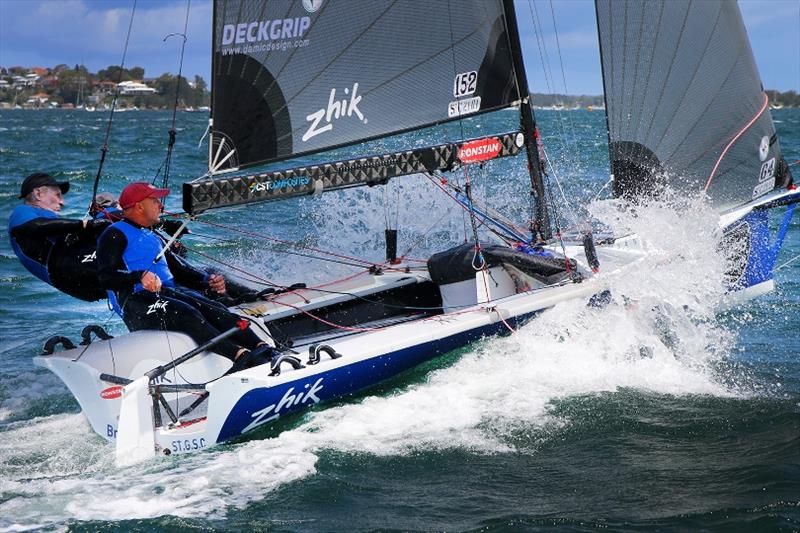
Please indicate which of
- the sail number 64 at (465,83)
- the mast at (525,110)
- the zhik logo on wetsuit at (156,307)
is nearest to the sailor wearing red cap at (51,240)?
the zhik logo on wetsuit at (156,307)

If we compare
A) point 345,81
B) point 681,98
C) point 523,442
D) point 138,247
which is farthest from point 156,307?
point 681,98

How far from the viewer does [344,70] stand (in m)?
5.41

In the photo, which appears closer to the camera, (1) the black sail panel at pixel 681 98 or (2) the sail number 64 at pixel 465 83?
(2) the sail number 64 at pixel 465 83

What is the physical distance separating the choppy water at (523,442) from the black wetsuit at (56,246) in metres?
0.76

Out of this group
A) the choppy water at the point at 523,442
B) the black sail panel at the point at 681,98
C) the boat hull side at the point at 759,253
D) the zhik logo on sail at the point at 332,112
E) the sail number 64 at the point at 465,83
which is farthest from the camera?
the boat hull side at the point at 759,253

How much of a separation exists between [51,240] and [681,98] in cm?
412

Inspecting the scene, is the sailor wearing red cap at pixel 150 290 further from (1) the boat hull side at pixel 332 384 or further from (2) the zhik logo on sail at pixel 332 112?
(2) the zhik logo on sail at pixel 332 112

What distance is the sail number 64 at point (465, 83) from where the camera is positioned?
5.65m

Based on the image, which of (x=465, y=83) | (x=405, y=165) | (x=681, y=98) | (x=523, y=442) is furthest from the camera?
(x=681, y=98)

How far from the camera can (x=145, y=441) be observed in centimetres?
443

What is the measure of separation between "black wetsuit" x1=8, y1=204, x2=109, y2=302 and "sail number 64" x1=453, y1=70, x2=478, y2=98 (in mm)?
2223

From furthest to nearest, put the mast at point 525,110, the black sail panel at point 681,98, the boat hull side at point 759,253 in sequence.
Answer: the boat hull side at point 759,253 < the black sail panel at point 681,98 < the mast at point 525,110

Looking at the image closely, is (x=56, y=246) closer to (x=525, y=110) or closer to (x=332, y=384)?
(x=332, y=384)

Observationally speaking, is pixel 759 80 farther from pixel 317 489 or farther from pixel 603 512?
pixel 317 489
